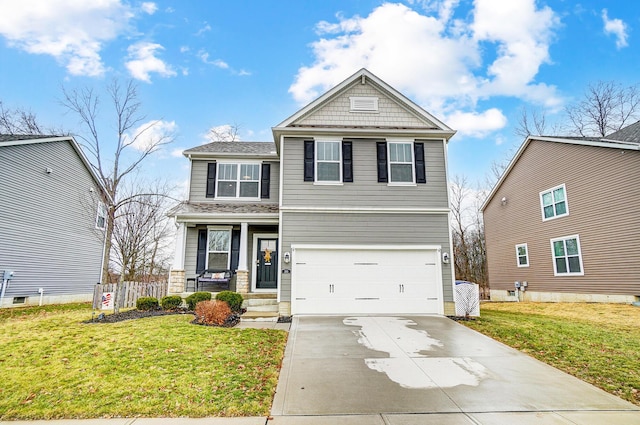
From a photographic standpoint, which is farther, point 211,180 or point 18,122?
point 18,122

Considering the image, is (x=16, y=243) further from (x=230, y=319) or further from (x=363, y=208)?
(x=363, y=208)

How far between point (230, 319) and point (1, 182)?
10133 mm

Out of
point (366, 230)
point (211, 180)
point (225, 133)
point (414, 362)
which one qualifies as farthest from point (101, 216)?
point (414, 362)

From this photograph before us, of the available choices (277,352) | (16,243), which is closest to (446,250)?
(277,352)

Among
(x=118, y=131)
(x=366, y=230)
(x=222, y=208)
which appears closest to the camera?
(x=366, y=230)

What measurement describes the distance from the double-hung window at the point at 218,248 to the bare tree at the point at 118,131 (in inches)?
113

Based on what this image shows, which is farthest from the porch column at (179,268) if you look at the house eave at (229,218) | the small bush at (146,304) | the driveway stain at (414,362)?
the driveway stain at (414,362)

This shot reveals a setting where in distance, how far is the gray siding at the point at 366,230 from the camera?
10.5 m

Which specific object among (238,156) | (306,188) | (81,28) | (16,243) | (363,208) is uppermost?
(81,28)

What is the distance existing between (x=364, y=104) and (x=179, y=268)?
854 centimetres

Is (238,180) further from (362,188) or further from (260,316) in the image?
(260,316)

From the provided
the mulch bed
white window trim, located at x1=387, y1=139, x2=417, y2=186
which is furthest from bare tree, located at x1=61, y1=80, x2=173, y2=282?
white window trim, located at x1=387, y1=139, x2=417, y2=186

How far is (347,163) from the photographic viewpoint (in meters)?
11.0

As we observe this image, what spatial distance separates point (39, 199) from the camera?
13328mm
